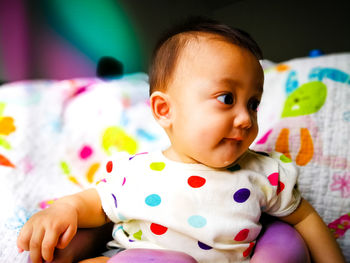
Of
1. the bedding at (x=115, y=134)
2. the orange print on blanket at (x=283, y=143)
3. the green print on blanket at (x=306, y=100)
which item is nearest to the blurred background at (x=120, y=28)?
the bedding at (x=115, y=134)

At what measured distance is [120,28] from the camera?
1718mm

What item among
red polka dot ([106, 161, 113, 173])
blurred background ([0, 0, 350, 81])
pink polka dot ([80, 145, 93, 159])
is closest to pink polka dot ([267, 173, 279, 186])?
red polka dot ([106, 161, 113, 173])

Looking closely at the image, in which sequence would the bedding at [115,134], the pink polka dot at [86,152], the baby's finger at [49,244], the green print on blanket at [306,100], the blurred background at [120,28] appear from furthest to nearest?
the blurred background at [120,28] < the pink polka dot at [86,152] < the green print on blanket at [306,100] < the bedding at [115,134] < the baby's finger at [49,244]

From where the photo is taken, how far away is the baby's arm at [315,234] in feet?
2.05

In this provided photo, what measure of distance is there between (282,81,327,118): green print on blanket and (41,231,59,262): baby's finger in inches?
28.4

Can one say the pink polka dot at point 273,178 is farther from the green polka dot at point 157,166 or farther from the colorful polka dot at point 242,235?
the green polka dot at point 157,166

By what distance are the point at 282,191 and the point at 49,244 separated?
0.43 metres

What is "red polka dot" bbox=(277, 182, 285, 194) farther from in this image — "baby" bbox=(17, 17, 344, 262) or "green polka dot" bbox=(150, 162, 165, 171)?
"green polka dot" bbox=(150, 162, 165, 171)

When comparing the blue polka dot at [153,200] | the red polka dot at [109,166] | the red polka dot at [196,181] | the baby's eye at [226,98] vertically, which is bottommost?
the blue polka dot at [153,200]

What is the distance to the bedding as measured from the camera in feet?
2.61

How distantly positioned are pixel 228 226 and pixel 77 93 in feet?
3.12

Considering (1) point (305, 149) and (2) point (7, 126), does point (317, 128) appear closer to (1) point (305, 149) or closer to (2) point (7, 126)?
(1) point (305, 149)

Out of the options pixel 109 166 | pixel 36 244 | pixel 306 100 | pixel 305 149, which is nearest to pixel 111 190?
pixel 109 166

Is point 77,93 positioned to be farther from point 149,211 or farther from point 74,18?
point 149,211
